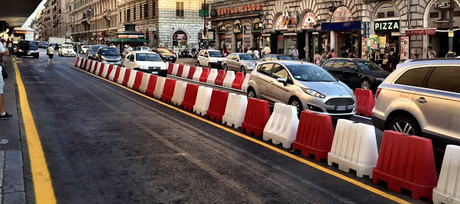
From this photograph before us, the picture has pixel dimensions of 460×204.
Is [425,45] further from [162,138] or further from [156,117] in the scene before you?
[162,138]

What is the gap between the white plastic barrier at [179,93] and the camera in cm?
1420

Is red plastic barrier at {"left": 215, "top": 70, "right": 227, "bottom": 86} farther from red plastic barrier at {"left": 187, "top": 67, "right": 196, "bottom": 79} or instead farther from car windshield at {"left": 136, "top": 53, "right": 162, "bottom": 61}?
car windshield at {"left": 136, "top": 53, "right": 162, "bottom": 61}

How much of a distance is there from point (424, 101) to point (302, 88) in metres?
4.66

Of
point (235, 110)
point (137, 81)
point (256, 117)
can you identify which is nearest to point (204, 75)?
point (137, 81)

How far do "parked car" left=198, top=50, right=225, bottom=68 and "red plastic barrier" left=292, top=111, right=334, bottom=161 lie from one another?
26814mm

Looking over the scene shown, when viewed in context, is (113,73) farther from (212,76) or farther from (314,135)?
(314,135)

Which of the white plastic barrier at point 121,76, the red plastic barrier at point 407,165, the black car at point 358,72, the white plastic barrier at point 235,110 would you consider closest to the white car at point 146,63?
the white plastic barrier at point 121,76

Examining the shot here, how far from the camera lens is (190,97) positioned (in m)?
13.5

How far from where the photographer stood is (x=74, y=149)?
824 cm

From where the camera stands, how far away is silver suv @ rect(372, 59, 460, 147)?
23.7 ft

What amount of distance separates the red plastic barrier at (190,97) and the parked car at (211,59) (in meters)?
21.1

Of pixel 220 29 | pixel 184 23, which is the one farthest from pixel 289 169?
pixel 184 23

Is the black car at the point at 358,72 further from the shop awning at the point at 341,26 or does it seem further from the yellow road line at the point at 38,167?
the yellow road line at the point at 38,167

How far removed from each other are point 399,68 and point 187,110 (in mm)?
6414
